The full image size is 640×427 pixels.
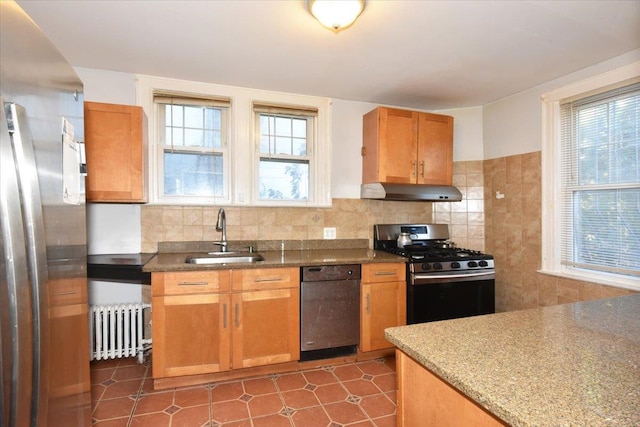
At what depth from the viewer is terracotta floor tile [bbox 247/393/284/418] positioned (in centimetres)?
208

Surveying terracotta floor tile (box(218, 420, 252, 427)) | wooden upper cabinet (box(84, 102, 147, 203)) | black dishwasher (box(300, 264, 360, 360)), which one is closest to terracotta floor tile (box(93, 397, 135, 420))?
terracotta floor tile (box(218, 420, 252, 427))

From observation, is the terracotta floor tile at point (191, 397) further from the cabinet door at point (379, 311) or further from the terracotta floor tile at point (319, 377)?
the cabinet door at point (379, 311)

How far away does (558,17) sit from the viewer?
1.96 metres

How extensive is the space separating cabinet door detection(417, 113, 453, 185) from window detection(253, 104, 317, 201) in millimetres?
1083

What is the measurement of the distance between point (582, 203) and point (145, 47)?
3585mm

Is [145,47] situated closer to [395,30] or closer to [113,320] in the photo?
[395,30]

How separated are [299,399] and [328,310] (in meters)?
0.65

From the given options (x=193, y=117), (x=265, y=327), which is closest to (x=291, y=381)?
(x=265, y=327)

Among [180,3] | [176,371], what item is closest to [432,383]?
[176,371]

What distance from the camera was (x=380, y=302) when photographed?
2.74m

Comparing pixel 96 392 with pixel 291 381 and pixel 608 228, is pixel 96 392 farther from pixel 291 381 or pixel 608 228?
pixel 608 228

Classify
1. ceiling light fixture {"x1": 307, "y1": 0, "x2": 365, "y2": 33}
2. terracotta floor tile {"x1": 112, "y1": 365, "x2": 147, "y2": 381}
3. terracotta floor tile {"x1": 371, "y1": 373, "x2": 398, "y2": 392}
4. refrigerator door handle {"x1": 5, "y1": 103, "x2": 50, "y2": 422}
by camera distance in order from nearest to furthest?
refrigerator door handle {"x1": 5, "y1": 103, "x2": 50, "y2": 422}, ceiling light fixture {"x1": 307, "y1": 0, "x2": 365, "y2": 33}, terracotta floor tile {"x1": 371, "y1": 373, "x2": 398, "y2": 392}, terracotta floor tile {"x1": 112, "y1": 365, "x2": 147, "y2": 381}

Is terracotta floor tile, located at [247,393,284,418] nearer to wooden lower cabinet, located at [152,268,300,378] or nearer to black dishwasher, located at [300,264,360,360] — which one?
wooden lower cabinet, located at [152,268,300,378]

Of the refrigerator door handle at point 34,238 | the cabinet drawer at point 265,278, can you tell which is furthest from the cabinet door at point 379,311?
the refrigerator door handle at point 34,238
